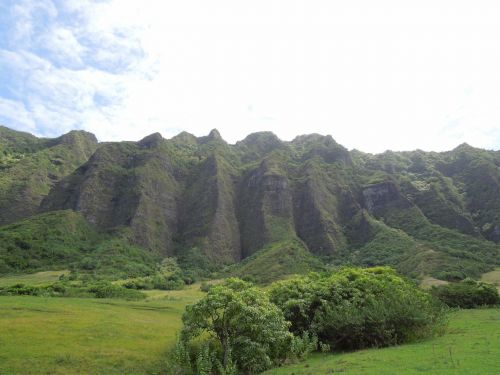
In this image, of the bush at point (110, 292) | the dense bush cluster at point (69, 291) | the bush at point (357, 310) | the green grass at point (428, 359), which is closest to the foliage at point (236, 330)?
the green grass at point (428, 359)

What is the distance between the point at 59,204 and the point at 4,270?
249 feet

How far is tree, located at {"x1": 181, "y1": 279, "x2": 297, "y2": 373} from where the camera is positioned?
112 ft

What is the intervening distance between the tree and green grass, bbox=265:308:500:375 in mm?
1885

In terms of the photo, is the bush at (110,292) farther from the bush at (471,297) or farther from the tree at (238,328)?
the bush at (471,297)

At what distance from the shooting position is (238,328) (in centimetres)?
3525

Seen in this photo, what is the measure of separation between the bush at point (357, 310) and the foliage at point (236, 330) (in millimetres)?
6161

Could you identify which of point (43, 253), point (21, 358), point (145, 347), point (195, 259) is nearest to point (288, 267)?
point (195, 259)

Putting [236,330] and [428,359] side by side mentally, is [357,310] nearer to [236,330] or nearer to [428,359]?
[428,359]

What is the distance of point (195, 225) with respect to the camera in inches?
7584

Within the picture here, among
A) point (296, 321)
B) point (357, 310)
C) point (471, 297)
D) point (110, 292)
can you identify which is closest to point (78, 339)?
point (296, 321)

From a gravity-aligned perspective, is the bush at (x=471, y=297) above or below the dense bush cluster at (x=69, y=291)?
below

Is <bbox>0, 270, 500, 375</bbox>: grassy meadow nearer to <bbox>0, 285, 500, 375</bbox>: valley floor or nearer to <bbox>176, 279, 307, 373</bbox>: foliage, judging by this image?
<bbox>0, 285, 500, 375</bbox>: valley floor

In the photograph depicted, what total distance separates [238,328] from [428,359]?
1426 cm

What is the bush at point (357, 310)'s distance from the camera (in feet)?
127
